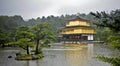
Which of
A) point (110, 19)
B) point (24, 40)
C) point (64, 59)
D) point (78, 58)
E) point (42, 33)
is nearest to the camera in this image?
point (110, 19)

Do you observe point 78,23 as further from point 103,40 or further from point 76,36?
point 103,40

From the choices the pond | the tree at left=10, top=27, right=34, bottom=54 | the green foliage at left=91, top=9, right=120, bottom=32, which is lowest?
the pond

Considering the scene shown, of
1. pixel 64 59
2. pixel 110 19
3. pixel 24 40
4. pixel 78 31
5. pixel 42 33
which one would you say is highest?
pixel 110 19

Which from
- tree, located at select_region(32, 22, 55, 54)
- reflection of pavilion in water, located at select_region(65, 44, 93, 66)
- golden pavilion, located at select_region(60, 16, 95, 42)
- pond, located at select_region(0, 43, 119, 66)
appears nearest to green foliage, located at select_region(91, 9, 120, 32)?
pond, located at select_region(0, 43, 119, 66)

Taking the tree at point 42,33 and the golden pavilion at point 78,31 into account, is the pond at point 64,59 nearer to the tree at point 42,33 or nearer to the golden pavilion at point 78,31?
the tree at point 42,33

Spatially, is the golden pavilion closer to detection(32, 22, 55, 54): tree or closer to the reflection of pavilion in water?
detection(32, 22, 55, 54): tree

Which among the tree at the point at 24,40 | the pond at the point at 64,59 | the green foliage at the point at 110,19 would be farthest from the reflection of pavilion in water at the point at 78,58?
the green foliage at the point at 110,19

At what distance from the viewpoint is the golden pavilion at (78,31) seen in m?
58.5

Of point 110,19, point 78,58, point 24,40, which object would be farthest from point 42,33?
point 110,19

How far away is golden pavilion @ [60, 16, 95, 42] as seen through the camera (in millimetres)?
58531

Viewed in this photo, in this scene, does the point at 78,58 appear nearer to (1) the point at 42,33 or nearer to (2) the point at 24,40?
(2) the point at 24,40

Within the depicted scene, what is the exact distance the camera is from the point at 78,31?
58.9m

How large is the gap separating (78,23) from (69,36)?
4172 mm

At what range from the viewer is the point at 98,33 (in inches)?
2564
